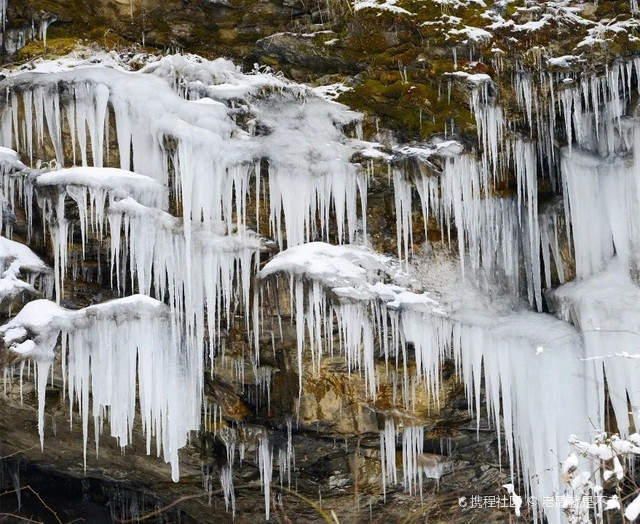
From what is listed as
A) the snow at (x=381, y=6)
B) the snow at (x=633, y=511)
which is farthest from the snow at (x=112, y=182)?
the snow at (x=633, y=511)

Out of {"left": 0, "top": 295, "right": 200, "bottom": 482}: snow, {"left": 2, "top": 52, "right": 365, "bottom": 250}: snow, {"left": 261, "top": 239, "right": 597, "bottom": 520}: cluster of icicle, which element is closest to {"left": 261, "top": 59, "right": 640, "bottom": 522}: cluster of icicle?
{"left": 261, "top": 239, "right": 597, "bottom": 520}: cluster of icicle

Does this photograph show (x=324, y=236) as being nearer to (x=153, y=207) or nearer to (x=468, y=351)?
(x=153, y=207)

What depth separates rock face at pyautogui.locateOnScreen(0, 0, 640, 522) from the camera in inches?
223

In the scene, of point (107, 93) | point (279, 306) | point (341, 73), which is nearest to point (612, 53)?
point (341, 73)

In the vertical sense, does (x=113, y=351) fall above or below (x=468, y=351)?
above

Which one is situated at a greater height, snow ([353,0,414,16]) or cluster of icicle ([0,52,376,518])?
snow ([353,0,414,16])

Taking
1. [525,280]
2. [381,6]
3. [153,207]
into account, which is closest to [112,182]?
[153,207]

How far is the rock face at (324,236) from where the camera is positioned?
18.6 feet

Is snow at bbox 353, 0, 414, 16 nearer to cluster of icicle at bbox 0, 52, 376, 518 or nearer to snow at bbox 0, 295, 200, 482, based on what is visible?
cluster of icicle at bbox 0, 52, 376, 518

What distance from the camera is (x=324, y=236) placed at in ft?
20.3

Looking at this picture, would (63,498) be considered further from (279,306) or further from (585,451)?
(585,451)

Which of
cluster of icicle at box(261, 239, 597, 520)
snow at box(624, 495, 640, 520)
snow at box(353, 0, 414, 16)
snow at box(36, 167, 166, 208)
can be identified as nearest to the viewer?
snow at box(624, 495, 640, 520)

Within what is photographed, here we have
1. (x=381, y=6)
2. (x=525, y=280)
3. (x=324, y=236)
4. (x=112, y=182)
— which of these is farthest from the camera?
(x=381, y=6)

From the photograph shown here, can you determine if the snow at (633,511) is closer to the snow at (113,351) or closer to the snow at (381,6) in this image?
the snow at (113,351)
